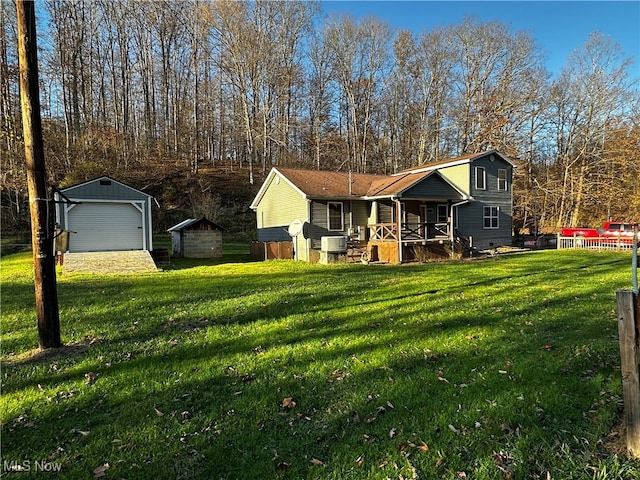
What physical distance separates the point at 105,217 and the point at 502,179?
21.5 meters

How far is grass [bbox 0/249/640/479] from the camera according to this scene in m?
2.85

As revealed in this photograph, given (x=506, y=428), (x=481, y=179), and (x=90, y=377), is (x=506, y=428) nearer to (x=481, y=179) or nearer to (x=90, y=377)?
(x=90, y=377)

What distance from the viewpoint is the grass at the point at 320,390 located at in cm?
285

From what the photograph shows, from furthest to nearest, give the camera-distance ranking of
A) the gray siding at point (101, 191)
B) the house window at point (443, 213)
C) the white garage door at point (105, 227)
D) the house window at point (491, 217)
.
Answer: the house window at point (491, 217) → the house window at point (443, 213) → the white garage door at point (105, 227) → the gray siding at point (101, 191)

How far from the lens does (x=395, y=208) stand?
1933cm

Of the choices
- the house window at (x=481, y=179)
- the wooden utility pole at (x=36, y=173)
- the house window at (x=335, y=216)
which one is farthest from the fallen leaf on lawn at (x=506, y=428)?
the house window at (x=481, y=179)

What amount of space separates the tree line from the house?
11.3 m

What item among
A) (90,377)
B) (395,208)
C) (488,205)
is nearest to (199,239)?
(395,208)

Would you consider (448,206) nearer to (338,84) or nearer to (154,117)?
(338,84)

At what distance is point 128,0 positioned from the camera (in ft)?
119

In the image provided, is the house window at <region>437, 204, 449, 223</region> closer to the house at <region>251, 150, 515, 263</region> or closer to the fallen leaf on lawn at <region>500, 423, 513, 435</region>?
the house at <region>251, 150, 515, 263</region>

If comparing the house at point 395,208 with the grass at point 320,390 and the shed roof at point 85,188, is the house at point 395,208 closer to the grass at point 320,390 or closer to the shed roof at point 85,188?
the shed roof at point 85,188

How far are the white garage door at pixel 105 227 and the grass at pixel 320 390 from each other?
9.98 metres

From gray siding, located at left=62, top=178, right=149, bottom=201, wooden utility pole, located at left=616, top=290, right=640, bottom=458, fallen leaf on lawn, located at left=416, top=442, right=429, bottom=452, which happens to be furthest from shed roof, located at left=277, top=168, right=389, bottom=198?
wooden utility pole, located at left=616, top=290, right=640, bottom=458
